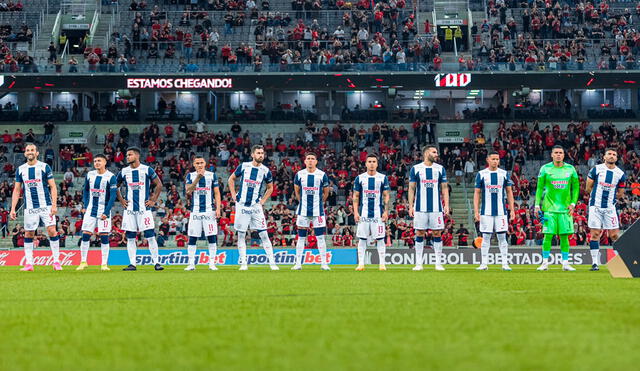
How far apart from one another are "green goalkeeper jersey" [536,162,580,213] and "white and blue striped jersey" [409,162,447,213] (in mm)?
1912

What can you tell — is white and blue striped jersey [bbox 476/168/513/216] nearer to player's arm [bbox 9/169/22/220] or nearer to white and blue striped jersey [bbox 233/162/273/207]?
white and blue striped jersey [bbox 233/162/273/207]

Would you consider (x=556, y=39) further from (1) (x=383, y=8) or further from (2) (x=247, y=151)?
(2) (x=247, y=151)

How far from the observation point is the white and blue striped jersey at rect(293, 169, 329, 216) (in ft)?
54.6

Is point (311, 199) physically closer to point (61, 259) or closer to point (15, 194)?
point (15, 194)

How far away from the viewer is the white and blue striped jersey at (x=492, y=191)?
1608cm

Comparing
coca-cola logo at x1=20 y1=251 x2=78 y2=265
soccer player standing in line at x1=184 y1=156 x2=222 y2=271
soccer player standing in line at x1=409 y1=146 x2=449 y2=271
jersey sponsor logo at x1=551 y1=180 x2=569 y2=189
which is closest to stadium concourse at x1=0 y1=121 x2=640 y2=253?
coca-cola logo at x1=20 y1=251 x2=78 y2=265

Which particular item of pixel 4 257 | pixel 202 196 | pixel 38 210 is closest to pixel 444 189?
pixel 202 196

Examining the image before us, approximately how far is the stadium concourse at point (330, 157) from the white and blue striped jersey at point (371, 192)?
44.0 feet

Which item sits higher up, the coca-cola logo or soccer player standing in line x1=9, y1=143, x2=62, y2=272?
soccer player standing in line x1=9, y1=143, x2=62, y2=272

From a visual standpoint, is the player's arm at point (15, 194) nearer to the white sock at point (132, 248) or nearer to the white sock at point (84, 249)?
the white sock at point (84, 249)

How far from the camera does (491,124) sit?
44375 millimetres

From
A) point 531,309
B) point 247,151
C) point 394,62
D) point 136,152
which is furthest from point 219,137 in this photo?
point 531,309

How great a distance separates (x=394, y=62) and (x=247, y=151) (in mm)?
9133

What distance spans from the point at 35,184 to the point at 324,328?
40.8 ft
